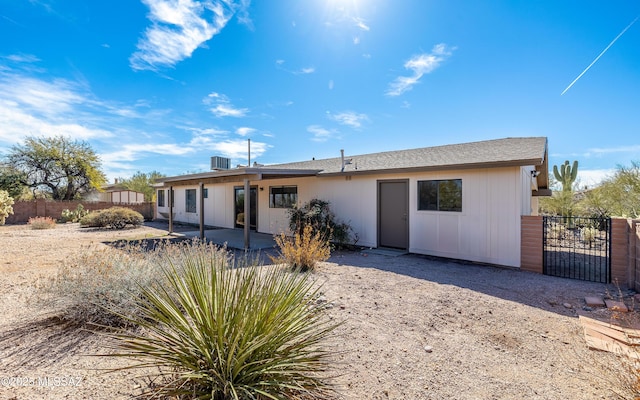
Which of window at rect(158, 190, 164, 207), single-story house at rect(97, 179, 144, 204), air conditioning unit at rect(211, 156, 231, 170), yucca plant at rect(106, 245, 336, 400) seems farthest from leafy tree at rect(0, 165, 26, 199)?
yucca plant at rect(106, 245, 336, 400)

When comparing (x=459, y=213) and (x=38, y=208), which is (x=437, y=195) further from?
(x=38, y=208)

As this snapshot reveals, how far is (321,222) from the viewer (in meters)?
10.0

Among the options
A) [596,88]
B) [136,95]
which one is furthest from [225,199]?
[596,88]

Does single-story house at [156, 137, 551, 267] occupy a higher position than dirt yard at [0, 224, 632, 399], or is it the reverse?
single-story house at [156, 137, 551, 267]

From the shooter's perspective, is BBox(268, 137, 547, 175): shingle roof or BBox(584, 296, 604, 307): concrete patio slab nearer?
BBox(584, 296, 604, 307): concrete patio slab

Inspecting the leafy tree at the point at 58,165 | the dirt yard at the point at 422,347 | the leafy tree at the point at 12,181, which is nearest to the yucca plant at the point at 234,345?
the dirt yard at the point at 422,347

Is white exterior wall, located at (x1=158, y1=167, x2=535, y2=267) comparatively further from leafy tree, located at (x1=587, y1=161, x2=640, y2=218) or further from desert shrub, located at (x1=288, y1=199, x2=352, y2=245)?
leafy tree, located at (x1=587, y1=161, x2=640, y2=218)

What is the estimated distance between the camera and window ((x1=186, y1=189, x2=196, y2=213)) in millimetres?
17781

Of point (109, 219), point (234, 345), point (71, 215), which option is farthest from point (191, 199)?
point (234, 345)

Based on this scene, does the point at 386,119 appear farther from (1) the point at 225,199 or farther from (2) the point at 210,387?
(2) the point at 210,387

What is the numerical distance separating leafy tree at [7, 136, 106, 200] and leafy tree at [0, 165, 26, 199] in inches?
10.9

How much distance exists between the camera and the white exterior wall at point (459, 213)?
7176 mm

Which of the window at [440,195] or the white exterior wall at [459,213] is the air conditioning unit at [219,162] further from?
the window at [440,195]

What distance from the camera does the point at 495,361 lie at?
9.70 ft
